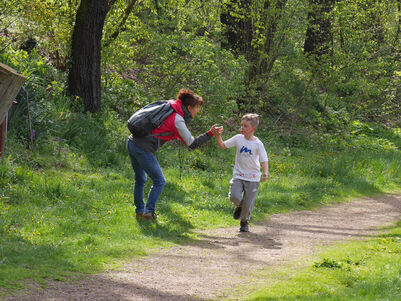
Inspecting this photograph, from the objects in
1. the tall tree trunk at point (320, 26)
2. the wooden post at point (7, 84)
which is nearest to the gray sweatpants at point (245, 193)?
the wooden post at point (7, 84)

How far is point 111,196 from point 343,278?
4231 mm

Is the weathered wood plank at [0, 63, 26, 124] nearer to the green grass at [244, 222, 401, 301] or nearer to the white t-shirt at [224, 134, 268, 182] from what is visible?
the green grass at [244, 222, 401, 301]

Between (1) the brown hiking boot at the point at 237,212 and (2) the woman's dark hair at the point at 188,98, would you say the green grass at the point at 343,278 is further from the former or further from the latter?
(2) the woman's dark hair at the point at 188,98

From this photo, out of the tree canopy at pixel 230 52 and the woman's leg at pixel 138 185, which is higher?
the tree canopy at pixel 230 52

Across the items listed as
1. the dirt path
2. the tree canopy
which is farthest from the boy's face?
the tree canopy

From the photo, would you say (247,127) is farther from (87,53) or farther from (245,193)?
(87,53)

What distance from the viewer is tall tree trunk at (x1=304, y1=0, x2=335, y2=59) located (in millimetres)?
16203

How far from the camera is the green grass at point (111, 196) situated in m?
6.05

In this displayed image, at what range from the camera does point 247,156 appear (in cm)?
809

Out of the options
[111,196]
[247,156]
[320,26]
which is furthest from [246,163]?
[320,26]

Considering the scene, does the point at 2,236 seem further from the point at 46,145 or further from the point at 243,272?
the point at 46,145

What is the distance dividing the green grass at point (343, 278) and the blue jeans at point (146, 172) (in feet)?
7.87

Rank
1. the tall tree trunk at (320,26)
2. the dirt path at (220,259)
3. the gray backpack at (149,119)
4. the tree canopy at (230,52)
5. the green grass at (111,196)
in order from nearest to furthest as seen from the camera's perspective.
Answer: the dirt path at (220,259) < the green grass at (111,196) < the gray backpack at (149,119) < the tree canopy at (230,52) < the tall tree trunk at (320,26)

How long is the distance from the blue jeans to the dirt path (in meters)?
0.91
